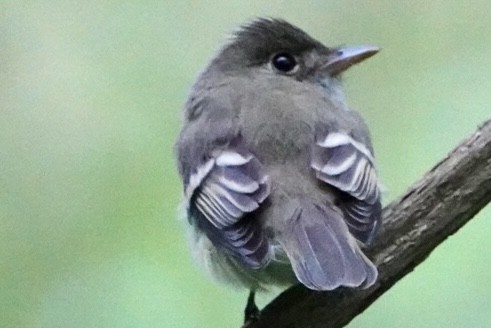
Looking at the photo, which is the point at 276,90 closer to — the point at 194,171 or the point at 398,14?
the point at 194,171

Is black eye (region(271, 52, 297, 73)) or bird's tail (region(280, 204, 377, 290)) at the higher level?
black eye (region(271, 52, 297, 73))

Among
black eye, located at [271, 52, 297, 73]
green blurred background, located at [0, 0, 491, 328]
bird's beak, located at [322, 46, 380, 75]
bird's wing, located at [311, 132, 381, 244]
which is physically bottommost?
green blurred background, located at [0, 0, 491, 328]

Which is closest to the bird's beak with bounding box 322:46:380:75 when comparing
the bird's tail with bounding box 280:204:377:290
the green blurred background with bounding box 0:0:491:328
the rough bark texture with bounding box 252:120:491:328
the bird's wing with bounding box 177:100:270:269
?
the green blurred background with bounding box 0:0:491:328

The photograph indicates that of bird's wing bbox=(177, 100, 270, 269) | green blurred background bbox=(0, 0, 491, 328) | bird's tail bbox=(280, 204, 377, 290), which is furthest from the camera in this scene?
green blurred background bbox=(0, 0, 491, 328)

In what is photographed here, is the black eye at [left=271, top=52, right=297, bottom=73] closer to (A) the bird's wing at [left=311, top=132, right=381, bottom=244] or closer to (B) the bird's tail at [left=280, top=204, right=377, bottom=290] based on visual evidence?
(A) the bird's wing at [left=311, top=132, right=381, bottom=244]

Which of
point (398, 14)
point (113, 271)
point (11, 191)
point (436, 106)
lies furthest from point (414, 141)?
point (11, 191)

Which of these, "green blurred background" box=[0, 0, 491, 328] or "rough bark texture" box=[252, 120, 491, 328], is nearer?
"rough bark texture" box=[252, 120, 491, 328]

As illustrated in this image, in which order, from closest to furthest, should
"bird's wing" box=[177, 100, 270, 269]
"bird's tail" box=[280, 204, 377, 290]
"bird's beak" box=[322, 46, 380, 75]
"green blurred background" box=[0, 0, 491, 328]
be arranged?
"bird's tail" box=[280, 204, 377, 290]
"bird's wing" box=[177, 100, 270, 269]
"bird's beak" box=[322, 46, 380, 75]
"green blurred background" box=[0, 0, 491, 328]

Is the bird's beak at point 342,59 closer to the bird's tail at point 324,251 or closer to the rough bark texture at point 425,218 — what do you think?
the rough bark texture at point 425,218
